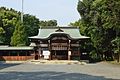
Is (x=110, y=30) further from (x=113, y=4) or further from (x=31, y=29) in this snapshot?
(x=31, y=29)

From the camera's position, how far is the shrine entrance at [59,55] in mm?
57281

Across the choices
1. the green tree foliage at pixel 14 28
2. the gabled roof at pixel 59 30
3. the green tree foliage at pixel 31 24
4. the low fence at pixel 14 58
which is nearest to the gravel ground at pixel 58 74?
the gabled roof at pixel 59 30

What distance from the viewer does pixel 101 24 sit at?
5384 cm

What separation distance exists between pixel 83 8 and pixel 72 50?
842cm

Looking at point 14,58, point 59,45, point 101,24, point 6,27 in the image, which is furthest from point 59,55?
point 6,27

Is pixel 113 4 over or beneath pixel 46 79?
over

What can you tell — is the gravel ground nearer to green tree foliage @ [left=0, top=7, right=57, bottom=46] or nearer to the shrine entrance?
the shrine entrance

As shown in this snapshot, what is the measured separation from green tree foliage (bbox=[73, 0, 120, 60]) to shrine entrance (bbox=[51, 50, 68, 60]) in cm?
516

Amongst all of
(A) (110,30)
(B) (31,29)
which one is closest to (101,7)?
(A) (110,30)

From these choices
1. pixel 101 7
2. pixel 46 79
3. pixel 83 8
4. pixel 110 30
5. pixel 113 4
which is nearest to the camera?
pixel 46 79

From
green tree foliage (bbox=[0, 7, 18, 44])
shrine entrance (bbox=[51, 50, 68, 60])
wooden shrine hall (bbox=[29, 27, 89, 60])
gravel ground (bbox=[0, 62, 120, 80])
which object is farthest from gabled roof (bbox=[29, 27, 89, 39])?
gravel ground (bbox=[0, 62, 120, 80])

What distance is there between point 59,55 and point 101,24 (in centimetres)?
942

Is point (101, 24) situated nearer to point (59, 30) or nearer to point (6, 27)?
point (59, 30)

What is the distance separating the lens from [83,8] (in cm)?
6034
